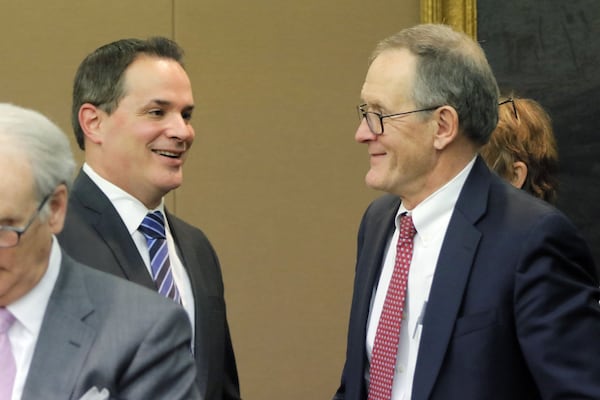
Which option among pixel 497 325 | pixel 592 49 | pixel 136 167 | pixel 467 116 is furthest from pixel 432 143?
pixel 592 49

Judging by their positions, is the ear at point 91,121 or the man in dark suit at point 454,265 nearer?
the man in dark suit at point 454,265

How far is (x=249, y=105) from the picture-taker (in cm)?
542

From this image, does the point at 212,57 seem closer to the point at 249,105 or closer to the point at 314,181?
the point at 249,105

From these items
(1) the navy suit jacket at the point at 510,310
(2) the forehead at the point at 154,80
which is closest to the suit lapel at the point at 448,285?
(1) the navy suit jacket at the point at 510,310

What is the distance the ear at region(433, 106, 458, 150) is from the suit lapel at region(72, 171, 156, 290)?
0.91 metres

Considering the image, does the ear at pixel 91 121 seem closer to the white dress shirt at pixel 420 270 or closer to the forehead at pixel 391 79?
the forehead at pixel 391 79

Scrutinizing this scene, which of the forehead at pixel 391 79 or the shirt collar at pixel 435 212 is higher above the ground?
the forehead at pixel 391 79

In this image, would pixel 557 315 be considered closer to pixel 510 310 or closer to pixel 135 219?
pixel 510 310

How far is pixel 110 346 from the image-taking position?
232cm

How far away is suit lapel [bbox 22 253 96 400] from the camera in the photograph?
2273mm

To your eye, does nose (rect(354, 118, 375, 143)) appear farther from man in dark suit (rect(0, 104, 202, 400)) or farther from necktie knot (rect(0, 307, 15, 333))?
necktie knot (rect(0, 307, 15, 333))

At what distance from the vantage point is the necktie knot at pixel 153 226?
339 cm

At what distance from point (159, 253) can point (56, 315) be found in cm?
105

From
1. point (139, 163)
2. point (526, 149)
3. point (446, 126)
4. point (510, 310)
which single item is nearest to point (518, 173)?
point (526, 149)
